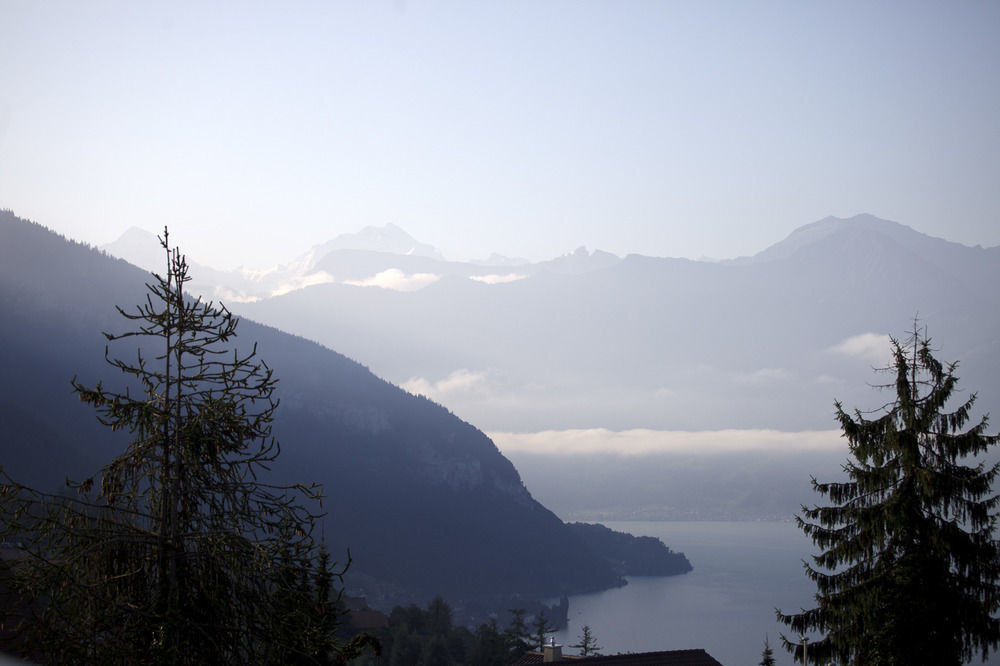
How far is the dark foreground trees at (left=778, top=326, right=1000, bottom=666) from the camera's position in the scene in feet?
61.6

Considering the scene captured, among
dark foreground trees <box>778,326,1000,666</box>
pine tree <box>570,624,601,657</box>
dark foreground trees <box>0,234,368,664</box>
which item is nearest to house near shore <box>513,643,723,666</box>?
dark foreground trees <box>778,326,1000,666</box>

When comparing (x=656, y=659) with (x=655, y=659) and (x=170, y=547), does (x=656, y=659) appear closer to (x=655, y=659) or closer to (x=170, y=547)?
(x=655, y=659)

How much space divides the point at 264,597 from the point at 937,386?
15.6 m

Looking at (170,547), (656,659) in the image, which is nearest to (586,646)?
(656,659)

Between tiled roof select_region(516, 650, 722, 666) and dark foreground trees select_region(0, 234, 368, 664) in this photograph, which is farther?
tiled roof select_region(516, 650, 722, 666)

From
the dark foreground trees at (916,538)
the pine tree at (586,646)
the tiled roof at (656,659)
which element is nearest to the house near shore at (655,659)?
the tiled roof at (656,659)

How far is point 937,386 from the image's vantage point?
19.7 metres

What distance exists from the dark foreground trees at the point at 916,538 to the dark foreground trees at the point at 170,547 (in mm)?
13299

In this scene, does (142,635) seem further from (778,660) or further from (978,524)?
(778,660)

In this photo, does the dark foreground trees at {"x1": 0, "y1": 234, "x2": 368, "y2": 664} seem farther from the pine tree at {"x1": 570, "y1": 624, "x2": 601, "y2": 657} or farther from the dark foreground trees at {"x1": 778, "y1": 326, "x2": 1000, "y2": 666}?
the pine tree at {"x1": 570, "y1": 624, "x2": 601, "y2": 657}

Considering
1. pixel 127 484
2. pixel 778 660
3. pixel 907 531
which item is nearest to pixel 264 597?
pixel 127 484

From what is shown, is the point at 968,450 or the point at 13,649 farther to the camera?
the point at 968,450

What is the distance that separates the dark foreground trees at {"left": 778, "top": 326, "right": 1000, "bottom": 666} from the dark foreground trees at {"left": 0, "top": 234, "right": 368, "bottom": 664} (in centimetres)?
1330

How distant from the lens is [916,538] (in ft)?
63.1
